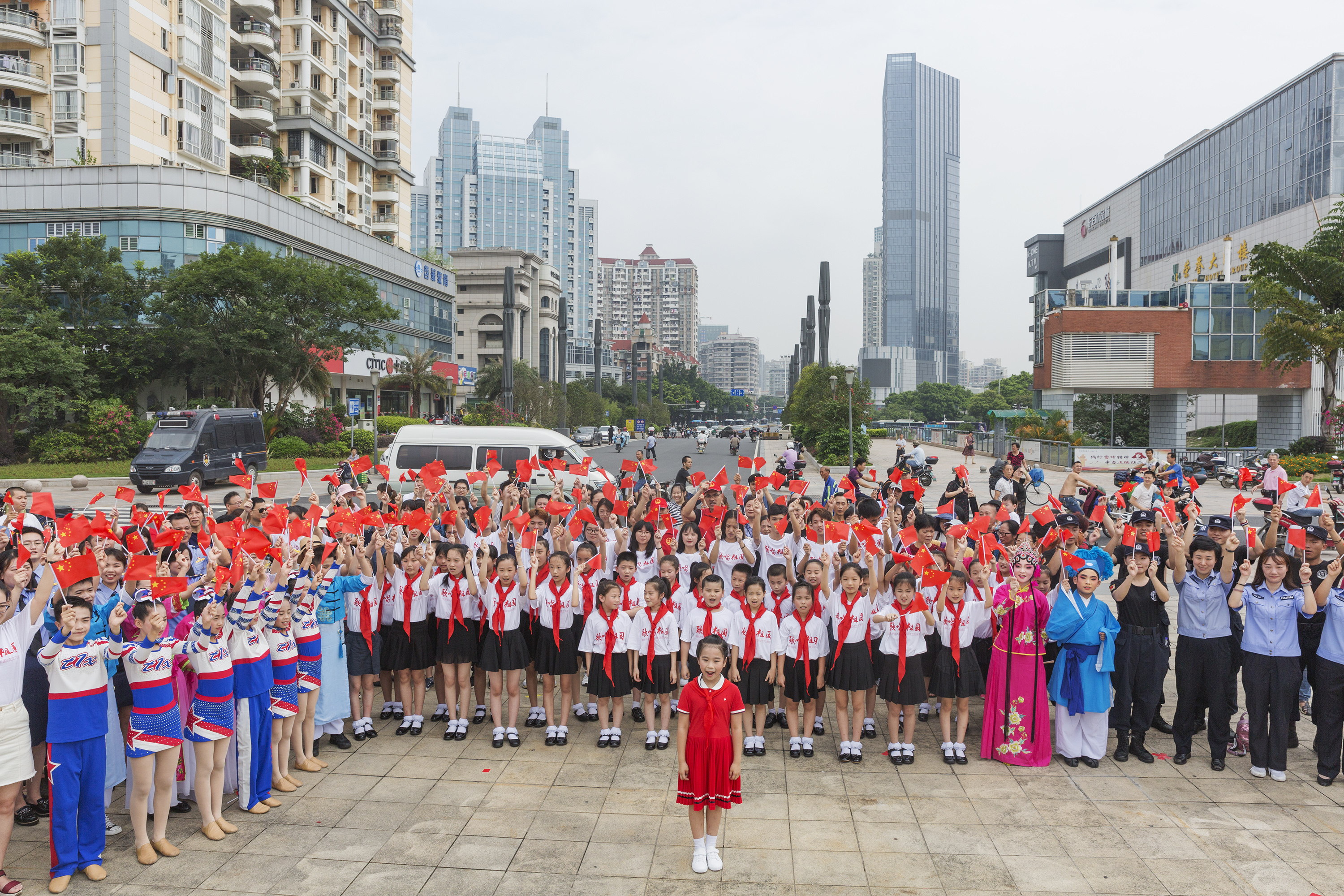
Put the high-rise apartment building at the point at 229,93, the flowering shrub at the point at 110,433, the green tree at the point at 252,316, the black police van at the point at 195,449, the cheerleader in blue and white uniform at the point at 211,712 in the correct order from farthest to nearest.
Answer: the high-rise apartment building at the point at 229,93
the green tree at the point at 252,316
the flowering shrub at the point at 110,433
the black police van at the point at 195,449
the cheerleader in blue and white uniform at the point at 211,712

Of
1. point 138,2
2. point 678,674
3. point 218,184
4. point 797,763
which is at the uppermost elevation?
point 138,2

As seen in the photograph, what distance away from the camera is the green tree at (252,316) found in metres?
32.6

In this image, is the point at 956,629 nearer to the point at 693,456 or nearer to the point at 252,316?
the point at 252,316

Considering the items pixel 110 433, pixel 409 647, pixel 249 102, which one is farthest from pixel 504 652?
pixel 249 102

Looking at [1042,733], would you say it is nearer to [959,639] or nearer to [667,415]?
[959,639]

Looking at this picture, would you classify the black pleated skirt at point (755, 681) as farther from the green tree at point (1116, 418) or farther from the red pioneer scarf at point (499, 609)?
the green tree at point (1116, 418)

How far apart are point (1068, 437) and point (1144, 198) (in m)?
48.6

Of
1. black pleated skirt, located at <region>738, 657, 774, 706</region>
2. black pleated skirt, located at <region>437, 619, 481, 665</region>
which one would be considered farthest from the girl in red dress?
black pleated skirt, located at <region>437, 619, 481, 665</region>

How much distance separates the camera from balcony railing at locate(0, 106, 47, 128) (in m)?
37.9

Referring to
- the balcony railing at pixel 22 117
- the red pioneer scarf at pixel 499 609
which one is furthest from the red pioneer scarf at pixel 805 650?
the balcony railing at pixel 22 117

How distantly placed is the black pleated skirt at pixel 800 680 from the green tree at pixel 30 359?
3145cm

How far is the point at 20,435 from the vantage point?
30328 mm

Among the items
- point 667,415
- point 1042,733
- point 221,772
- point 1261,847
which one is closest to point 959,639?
point 1042,733

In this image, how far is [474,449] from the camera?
17.9 m
